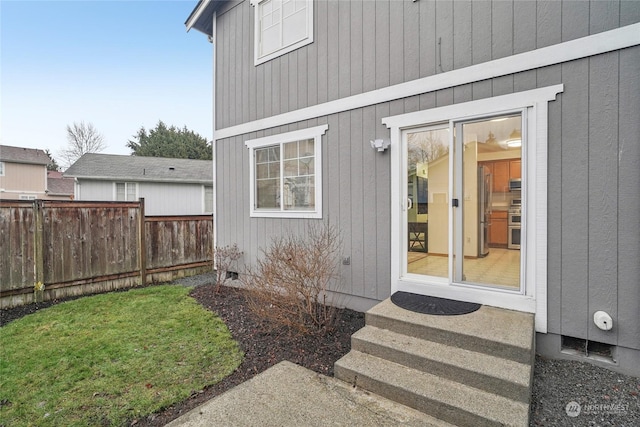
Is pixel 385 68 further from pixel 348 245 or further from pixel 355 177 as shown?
pixel 348 245

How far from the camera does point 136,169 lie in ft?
50.1

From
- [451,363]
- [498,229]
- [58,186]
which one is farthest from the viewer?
[58,186]

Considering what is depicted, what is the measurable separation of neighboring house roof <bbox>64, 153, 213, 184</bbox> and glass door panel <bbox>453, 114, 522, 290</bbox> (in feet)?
46.5

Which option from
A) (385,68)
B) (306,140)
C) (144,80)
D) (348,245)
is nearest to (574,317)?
(348,245)

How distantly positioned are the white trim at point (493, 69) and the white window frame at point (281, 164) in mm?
282

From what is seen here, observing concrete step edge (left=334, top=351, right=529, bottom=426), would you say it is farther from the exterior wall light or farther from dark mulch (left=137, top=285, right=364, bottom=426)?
the exterior wall light

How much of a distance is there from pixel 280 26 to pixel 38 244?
608 cm

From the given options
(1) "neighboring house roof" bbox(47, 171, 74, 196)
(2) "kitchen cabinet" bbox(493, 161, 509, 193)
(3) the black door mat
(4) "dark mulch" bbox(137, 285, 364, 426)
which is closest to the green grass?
(4) "dark mulch" bbox(137, 285, 364, 426)

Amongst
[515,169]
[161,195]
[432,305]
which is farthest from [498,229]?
[161,195]

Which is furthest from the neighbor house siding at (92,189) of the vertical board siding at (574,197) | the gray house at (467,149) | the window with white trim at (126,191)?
the vertical board siding at (574,197)

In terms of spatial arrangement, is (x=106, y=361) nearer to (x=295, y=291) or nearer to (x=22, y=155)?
(x=295, y=291)

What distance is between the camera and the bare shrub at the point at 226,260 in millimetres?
6449

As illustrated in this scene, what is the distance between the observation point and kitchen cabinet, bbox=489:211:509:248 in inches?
156

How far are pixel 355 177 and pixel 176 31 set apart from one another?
41.2 feet
